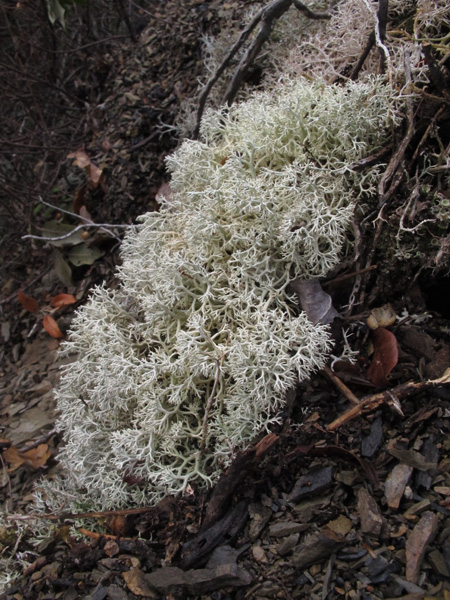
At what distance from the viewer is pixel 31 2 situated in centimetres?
379

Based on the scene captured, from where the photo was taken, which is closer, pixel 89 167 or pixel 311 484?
pixel 311 484

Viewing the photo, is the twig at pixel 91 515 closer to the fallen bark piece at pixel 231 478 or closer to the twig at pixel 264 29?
the fallen bark piece at pixel 231 478

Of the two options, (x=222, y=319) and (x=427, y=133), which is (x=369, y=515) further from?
(x=427, y=133)

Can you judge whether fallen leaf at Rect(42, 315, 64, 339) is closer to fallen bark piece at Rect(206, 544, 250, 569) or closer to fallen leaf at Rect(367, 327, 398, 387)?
fallen bark piece at Rect(206, 544, 250, 569)

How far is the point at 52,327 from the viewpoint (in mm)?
3092

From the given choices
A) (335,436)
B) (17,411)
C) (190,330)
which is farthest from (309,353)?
(17,411)

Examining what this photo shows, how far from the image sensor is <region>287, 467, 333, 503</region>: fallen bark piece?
172 centimetres

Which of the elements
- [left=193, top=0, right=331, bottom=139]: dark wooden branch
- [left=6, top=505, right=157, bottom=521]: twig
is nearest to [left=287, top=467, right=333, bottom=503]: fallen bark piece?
[left=6, top=505, right=157, bottom=521]: twig

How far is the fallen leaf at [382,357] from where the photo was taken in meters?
1.89

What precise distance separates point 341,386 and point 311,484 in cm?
38

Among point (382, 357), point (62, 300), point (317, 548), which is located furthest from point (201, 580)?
point (62, 300)

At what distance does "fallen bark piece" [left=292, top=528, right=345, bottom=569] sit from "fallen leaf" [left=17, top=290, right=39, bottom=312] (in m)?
2.38

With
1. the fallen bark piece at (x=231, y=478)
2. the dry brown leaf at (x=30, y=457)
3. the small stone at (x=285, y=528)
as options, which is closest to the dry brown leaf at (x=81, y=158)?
the dry brown leaf at (x=30, y=457)

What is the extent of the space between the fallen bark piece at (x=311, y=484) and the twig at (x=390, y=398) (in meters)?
0.16
